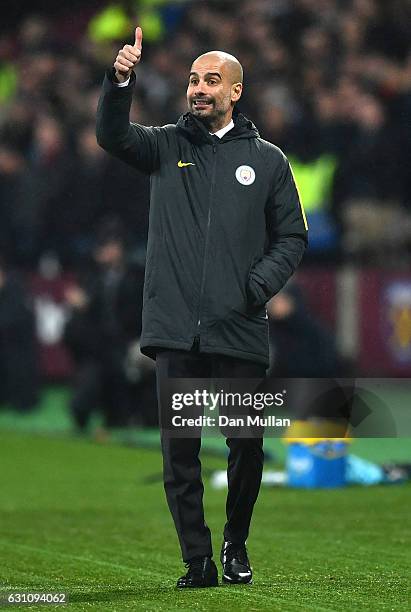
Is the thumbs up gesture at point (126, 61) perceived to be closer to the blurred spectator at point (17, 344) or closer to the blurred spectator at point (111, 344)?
the blurred spectator at point (111, 344)

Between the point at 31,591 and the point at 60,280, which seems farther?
the point at 60,280

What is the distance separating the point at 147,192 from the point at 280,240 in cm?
1041

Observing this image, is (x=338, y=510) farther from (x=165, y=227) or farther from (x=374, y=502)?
(x=165, y=227)

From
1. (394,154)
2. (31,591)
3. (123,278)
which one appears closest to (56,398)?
(123,278)

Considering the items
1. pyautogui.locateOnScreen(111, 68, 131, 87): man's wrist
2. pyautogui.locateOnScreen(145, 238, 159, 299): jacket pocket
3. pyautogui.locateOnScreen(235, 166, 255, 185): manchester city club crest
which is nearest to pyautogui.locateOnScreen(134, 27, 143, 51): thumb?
pyautogui.locateOnScreen(111, 68, 131, 87): man's wrist

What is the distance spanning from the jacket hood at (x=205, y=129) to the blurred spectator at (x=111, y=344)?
318 inches

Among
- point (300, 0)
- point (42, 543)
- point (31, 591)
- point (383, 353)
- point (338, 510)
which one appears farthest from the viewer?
point (300, 0)

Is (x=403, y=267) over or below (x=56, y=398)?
over

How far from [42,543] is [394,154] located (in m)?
8.97

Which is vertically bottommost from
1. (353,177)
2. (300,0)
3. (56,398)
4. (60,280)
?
(56,398)

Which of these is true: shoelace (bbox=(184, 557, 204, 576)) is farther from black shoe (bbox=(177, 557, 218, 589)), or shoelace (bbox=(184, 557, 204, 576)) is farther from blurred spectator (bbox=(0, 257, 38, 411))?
blurred spectator (bbox=(0, 257, 38, 411))

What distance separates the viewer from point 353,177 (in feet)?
52.5

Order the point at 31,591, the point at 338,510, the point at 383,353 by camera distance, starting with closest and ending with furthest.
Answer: the point at 31,591 < the point at 338,510 < the point at 383,353

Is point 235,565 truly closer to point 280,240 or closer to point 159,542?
point 280,240
